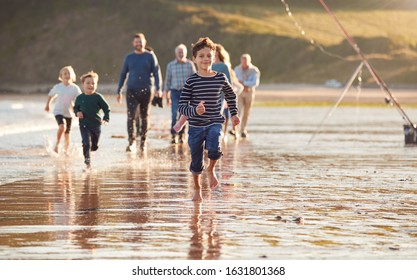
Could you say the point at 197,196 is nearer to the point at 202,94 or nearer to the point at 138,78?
the point at 202,94

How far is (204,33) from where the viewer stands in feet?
442

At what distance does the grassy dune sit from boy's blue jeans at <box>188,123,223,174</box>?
98565mm

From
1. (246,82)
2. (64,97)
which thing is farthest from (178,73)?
(246,82)

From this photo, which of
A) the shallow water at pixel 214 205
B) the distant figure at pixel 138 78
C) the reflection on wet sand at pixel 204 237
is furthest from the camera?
the distant figure at pixel 138 78

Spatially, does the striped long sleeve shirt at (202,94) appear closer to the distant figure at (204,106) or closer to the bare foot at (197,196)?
the distant figure at (204,106)

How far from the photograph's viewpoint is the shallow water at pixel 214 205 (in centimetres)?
969

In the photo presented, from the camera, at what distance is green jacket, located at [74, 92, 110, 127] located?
56.1 feet

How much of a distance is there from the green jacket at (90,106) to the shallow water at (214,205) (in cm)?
62

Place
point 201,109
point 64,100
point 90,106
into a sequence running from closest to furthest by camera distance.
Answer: point 201,109
point 90,106
point 64,100

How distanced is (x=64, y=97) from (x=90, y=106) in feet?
9.40

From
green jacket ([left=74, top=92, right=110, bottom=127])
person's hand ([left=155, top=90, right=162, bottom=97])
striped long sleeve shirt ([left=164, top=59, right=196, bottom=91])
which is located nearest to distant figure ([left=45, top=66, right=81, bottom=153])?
person's hand ([left=155, top=90, right=162, bottom=97])

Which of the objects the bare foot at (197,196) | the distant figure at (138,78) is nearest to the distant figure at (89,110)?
the distant figure at (138,78)

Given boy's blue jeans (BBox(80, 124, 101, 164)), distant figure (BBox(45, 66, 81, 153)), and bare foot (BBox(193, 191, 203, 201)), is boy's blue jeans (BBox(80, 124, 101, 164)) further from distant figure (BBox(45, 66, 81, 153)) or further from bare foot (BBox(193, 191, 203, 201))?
bare foot (BBox(193, 191, 203, 201))
